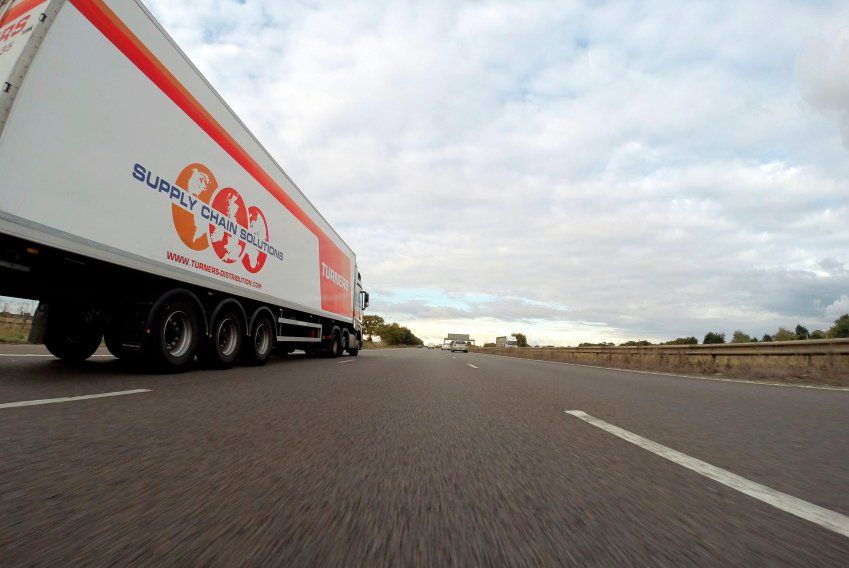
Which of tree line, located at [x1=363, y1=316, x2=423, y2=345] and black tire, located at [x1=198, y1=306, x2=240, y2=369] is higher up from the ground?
tree line, located at [x1=363, y1=316, x2=423, y2=345]

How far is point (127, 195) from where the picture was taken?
5.89 metres

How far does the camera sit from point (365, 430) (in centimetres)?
379

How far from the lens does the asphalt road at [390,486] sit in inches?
65.4

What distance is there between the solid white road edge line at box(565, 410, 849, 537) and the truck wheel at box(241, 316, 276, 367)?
8.27 m

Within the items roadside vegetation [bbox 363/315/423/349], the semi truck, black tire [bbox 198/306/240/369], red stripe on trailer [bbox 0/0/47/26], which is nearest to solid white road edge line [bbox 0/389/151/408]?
the semi truck

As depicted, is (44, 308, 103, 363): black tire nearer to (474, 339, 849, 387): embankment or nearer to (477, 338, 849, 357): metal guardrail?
(474, 339, 849, 387): embankment

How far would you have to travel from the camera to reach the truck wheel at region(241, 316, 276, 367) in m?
10.2

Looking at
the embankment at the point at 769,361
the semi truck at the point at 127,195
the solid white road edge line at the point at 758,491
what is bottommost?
the solid white road edge line at the point at 758,491

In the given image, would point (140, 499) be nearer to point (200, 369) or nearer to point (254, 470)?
point (254, 470)

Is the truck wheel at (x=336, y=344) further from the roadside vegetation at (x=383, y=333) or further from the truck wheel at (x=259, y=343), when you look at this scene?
the roadside vegetation at (x=383, y=333)

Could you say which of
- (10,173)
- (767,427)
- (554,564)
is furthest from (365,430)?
(10,173)

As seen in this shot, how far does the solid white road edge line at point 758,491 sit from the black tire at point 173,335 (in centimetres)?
621

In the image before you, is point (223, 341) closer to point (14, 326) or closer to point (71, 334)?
point (71, 334)

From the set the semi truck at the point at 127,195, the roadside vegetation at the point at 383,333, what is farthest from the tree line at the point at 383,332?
the semi truck at the point at 127,195
